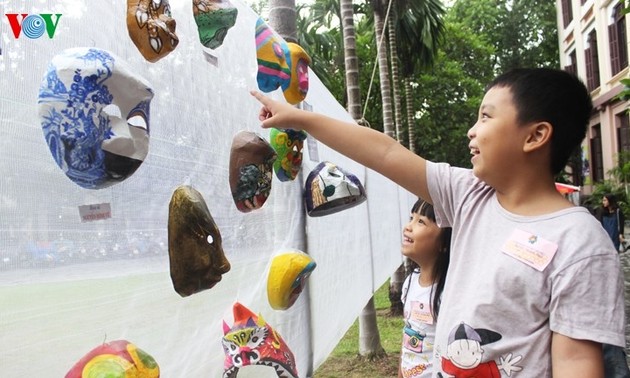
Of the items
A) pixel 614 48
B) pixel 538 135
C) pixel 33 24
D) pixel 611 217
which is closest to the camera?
pixel 33 24

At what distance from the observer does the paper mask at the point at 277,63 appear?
5.70ft

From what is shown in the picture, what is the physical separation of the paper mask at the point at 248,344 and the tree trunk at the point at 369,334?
9.31 feet

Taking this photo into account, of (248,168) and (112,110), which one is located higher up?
(112,110)

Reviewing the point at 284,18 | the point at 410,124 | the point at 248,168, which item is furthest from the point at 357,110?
the point at 410,124

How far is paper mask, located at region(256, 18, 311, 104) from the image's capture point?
5.70ft

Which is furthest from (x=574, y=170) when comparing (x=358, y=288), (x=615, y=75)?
(x=358, y=288)

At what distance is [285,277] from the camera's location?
1.81 m

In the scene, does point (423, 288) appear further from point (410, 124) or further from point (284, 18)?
point (410, 124)

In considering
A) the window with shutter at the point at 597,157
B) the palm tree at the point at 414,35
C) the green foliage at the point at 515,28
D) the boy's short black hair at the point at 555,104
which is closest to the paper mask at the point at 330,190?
the boy's short black hair at the point at 555,104

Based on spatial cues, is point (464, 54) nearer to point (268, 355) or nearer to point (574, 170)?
point (574, 170)

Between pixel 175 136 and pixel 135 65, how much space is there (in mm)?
214

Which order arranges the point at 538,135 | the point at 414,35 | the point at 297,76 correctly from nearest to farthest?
the point at 538,135 < the point at 297,76 < the point at 414,35

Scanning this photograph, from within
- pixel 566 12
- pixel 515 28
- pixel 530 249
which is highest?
pixel 515 28

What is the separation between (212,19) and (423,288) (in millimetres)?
1259
